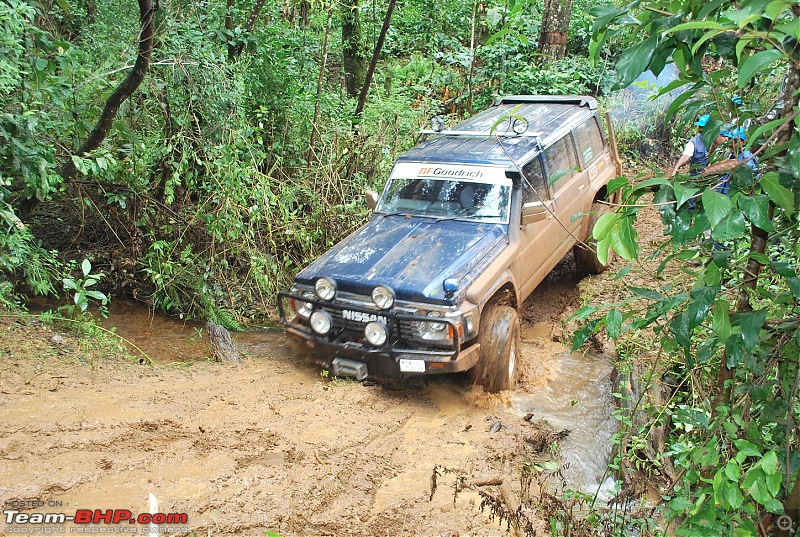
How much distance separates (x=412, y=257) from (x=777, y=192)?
133 inches

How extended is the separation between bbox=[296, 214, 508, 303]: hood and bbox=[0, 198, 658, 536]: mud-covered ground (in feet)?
3.00

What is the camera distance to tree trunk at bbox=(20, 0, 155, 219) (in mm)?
5387

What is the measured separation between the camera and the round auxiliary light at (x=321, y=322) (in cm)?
517

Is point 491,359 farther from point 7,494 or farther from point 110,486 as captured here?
point 7,494

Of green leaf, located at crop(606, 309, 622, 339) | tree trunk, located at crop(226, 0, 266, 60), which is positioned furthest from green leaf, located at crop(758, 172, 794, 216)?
tree trunk, located at crop(226, 0, 266, 60)

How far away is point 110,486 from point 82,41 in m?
5.36

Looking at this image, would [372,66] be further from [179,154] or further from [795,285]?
[795,285]

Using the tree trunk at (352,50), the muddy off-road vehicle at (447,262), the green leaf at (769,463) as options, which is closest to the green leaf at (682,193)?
the green leaf at (769,463)

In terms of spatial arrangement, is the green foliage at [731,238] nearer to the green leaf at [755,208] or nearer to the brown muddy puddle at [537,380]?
the green leaf at [755,208]

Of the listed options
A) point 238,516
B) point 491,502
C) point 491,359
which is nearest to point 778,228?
point 491,502

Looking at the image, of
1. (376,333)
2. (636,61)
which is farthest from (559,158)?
(636,61)

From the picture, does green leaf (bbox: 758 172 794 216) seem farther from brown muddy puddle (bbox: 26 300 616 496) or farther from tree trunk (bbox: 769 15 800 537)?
brown muddy puddle (bbox: 26 300 616 496)

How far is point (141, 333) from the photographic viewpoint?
639cm

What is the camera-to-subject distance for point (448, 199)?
5.95 metres
